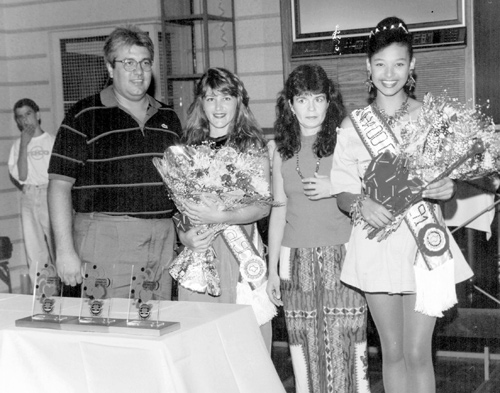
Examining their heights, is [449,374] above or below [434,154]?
below

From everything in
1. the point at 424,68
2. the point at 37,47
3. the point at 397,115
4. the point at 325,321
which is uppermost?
the point at 37,47

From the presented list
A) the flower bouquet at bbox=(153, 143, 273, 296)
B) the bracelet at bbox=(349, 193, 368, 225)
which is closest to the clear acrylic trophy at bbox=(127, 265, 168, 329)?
the flower bouquet at bbox=(153, 143, 273, 296)

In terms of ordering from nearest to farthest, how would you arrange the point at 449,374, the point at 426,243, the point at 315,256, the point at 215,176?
the point at 426,243
the point at 215,176
the point at 315,256
the point at 449,374

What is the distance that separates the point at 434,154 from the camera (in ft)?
6.98

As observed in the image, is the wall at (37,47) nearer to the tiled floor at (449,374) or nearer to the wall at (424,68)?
the wall at (424,68)

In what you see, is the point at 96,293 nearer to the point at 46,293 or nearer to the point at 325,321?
the point at 46,293

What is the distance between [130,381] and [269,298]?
1.03m

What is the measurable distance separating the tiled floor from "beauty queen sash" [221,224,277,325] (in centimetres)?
89

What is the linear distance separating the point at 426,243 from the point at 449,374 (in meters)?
1.56

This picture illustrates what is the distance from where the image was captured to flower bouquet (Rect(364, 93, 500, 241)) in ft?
6.95

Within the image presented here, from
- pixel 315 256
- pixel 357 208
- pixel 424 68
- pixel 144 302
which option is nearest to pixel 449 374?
pixel 315 256

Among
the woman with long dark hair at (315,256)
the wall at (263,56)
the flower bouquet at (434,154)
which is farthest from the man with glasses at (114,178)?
the wall at (263,56)

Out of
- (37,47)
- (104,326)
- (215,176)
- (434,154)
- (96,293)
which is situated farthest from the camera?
(37,47)

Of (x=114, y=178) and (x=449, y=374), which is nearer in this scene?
(x=114, y=178)
